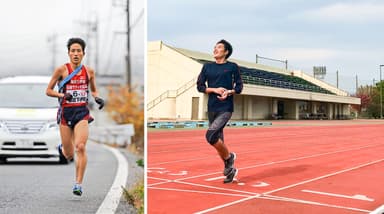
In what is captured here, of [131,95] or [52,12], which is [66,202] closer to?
[131,95]

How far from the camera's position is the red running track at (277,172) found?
4.05 metres

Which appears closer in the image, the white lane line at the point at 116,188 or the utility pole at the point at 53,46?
the utility pole at the point at 53,46

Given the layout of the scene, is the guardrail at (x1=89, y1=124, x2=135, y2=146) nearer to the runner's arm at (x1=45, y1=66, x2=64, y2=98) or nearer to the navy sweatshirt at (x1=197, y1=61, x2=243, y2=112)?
the runner's arm at (x1=45, y1=66, x2=64, y2=98)

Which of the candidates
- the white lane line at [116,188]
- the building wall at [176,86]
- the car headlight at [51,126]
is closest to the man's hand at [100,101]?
the car headlight at [51,126]

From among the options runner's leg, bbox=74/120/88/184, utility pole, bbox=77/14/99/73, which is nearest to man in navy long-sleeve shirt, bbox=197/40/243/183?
utility pole, bbox=77/14/99/73

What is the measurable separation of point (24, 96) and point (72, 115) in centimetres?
25

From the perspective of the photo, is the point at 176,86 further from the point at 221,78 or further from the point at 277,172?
the point at 277,172

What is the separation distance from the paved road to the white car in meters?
0.13

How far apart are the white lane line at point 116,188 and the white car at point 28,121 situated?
433mm

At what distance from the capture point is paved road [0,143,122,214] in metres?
2.97

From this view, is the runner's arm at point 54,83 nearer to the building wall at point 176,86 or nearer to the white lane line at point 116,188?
the white lane line at point 116,188

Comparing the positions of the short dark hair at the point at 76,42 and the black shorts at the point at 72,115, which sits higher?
the short dark hair at the point at 76,42

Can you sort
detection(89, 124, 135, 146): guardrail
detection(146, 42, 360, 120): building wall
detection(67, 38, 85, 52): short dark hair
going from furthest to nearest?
Answer: 1. detection(146, 42, 360, 120): building wall
2. detection(89, 124, 135, 146): guardrail
3. detection(67, 38, 85, 52): short dark hair

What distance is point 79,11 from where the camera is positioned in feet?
Result: 10.4
